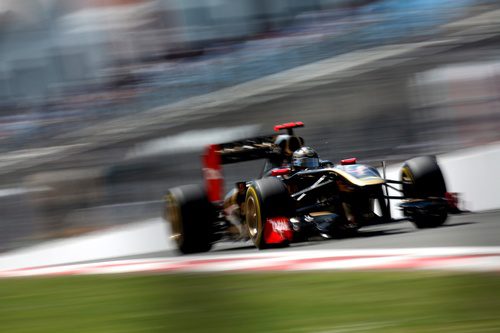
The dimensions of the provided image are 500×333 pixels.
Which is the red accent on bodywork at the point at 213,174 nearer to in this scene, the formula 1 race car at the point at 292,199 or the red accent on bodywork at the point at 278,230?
the formula 1 race car at the point at 292,199

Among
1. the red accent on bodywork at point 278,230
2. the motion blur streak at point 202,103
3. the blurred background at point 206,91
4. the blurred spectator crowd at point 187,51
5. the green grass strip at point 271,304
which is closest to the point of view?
→ the green grass strip at point 271,304

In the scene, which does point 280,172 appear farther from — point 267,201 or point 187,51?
point 187,51

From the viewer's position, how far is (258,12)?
12.4 metres

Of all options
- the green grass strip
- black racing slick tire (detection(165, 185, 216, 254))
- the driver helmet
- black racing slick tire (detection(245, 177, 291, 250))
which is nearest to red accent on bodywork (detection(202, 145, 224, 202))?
black racing slick tire (detection(165, 185, 216, 254))

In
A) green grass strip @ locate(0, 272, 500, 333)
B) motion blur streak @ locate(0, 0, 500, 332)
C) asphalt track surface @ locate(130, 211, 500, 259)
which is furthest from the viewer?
motion blur streak @ locate(0, 0, 500, 332)

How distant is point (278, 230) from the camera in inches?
271

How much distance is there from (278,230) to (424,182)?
1246mm

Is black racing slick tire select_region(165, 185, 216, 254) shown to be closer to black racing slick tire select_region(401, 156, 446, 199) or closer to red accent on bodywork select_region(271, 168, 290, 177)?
red accent on bodywork select_region(271, 168, 290, 177)

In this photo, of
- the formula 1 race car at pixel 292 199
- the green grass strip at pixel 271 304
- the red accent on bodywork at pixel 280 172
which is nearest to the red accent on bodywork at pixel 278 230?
the formula 1 race car at pixel 292 199

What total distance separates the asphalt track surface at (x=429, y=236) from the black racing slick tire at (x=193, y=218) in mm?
1073

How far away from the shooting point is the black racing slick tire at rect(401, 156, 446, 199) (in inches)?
285

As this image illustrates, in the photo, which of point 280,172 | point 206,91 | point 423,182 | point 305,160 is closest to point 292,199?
point 280,172

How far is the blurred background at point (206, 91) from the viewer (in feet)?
31.4

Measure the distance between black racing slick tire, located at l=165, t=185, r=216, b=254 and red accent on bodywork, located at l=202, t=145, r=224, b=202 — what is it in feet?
0.50
